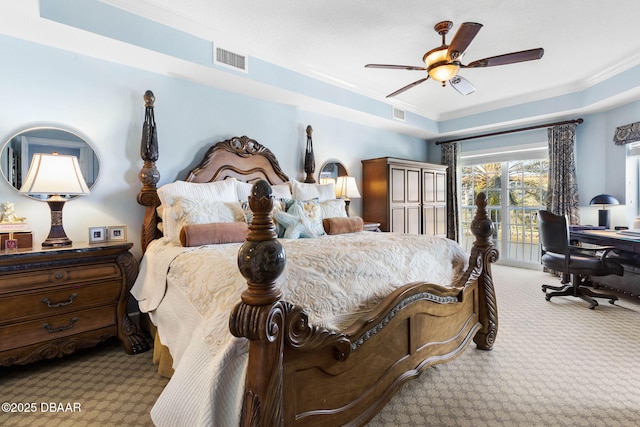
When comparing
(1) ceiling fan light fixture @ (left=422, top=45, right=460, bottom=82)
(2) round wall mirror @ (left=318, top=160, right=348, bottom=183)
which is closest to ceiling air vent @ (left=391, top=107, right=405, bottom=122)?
(2) round wall mirror @ (left=318, top=160, right=348, bottom=183)

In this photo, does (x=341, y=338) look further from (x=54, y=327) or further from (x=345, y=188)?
(x=345, y=188)

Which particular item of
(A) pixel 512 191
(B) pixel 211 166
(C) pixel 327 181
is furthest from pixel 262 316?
(A) pixel 512 191

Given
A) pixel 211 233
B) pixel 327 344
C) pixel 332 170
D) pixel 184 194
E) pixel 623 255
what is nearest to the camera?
pixel 327 344

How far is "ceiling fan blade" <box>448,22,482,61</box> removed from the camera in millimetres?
2199

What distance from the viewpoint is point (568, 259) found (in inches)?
133

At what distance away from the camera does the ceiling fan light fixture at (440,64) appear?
2.61 metres

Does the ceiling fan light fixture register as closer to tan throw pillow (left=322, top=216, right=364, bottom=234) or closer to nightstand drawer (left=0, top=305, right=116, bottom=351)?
tan throw pillow (left=322, top=216, right=364, bottom=234)

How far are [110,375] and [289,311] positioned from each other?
5.67ft

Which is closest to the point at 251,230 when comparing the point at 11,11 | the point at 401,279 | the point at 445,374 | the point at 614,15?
the point at 401,279

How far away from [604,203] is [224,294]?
4787 mm

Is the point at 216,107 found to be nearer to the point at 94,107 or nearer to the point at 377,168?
the point at 94,107

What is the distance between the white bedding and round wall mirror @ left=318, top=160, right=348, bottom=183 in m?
2.29

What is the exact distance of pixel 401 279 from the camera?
1825 mm

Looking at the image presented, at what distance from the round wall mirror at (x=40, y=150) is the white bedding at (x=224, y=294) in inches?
37.3
